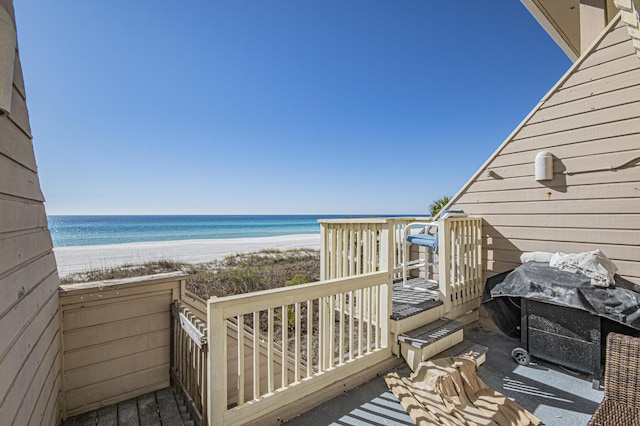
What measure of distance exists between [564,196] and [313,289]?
10.2ft

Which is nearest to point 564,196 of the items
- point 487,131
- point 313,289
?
point 313,289

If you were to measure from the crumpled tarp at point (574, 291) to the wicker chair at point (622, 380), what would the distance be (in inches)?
31.5

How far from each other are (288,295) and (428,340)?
155 cm

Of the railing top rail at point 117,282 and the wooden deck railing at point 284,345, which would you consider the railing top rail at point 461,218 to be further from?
the railing top rail at point 117,282

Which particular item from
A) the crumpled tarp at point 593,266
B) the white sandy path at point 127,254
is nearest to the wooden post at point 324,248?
the crumpled tarp at point 593,266

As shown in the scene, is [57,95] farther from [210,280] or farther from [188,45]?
[210,280]

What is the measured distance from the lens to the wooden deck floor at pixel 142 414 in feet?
6.95

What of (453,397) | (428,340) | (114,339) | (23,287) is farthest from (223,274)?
(453,397)

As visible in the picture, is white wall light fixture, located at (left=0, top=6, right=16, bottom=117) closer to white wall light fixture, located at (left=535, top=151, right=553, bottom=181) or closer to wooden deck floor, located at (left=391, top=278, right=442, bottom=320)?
wooden deck floor, located at (left=391, top=278, right=442, bottom=320)

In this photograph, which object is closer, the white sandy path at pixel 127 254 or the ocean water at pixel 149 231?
the white sandy path at pixel 127 254

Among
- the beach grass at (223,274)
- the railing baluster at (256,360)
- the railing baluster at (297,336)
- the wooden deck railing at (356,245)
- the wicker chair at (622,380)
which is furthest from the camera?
the beach grass at (223,274)

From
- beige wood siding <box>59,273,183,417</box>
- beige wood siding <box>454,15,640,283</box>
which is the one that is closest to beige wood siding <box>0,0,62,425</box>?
beige wood siding <box>59,273,183,417</box>

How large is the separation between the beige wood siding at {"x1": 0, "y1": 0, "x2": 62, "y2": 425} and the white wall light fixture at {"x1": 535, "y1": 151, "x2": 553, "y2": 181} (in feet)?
14.6

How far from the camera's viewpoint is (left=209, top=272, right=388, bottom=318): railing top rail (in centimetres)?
167
